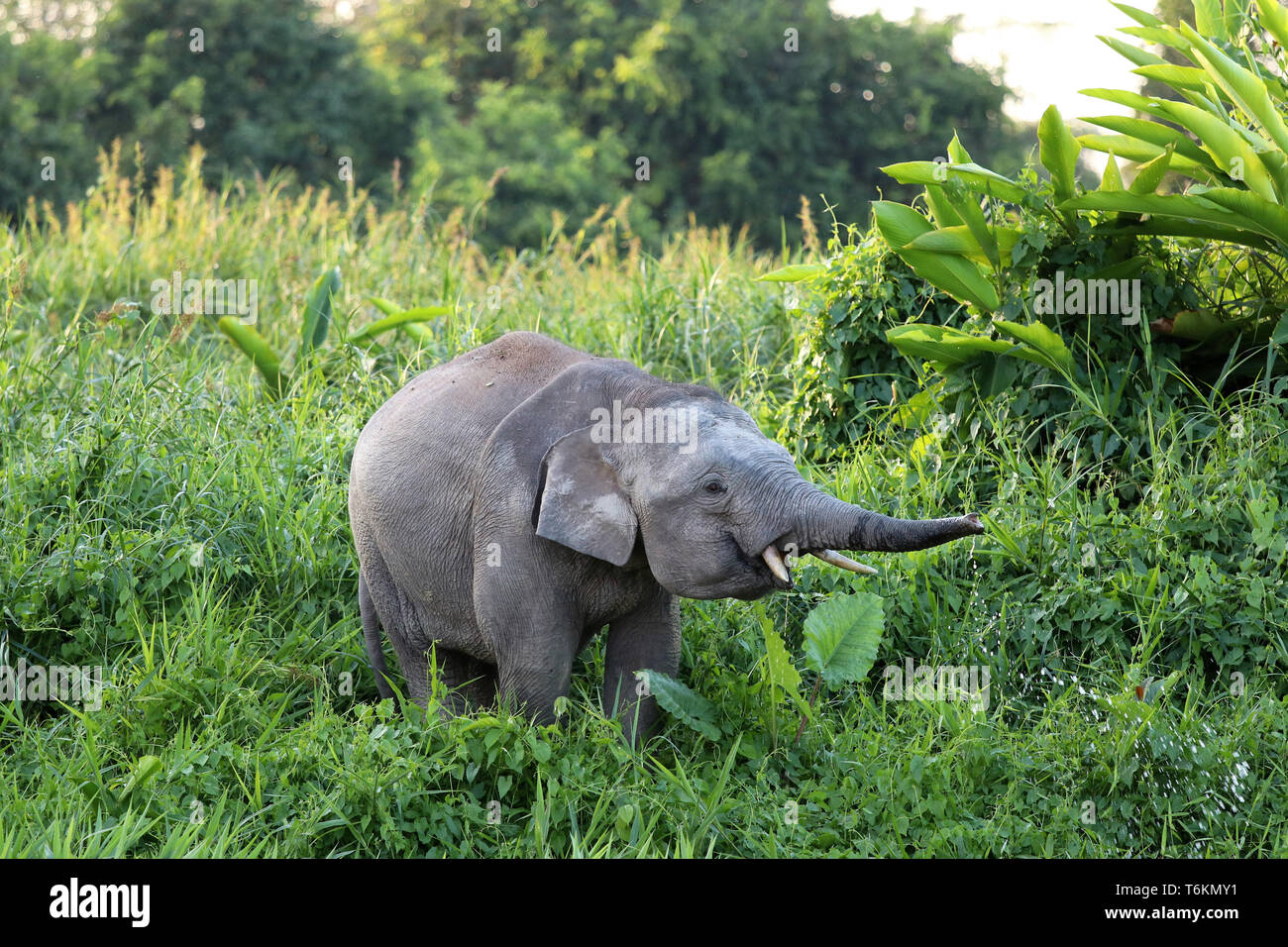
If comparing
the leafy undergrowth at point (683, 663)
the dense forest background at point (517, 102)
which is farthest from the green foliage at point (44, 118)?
the leafy undergrowth at point (683, 663)

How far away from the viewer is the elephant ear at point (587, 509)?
3711 millimetres

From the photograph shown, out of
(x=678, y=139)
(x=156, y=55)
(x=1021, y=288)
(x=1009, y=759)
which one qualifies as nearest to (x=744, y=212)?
(x=678, y=139)

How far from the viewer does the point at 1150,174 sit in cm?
541

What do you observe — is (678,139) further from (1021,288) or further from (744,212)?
(1021,288)

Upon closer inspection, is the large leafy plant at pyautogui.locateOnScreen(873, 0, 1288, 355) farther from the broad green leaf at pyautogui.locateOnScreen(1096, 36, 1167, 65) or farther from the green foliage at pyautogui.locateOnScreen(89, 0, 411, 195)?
the green foliage at pyautogui.locateOnScreen(89, 0, 411, 195)

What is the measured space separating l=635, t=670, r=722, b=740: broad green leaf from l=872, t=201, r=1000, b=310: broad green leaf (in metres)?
2.43

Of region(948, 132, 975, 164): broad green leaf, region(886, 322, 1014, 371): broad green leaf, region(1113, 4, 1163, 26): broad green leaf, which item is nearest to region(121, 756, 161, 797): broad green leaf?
region(886, 322, 1014, 371): broad green leaf

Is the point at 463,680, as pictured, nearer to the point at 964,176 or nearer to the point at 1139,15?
the point at 964,176

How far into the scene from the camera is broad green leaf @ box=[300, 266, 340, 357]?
282 inches

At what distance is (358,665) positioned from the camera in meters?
4.95

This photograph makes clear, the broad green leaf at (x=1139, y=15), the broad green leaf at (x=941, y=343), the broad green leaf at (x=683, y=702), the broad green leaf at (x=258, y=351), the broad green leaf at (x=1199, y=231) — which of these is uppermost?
the broad green leaf at (x=1139, y=15)

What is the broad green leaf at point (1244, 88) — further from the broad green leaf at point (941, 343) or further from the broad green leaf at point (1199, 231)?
the broad green leaf at point (941, 343)

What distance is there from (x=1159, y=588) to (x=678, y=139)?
2117cm

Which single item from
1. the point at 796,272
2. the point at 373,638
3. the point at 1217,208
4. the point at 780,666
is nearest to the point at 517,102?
the point at 796,272
